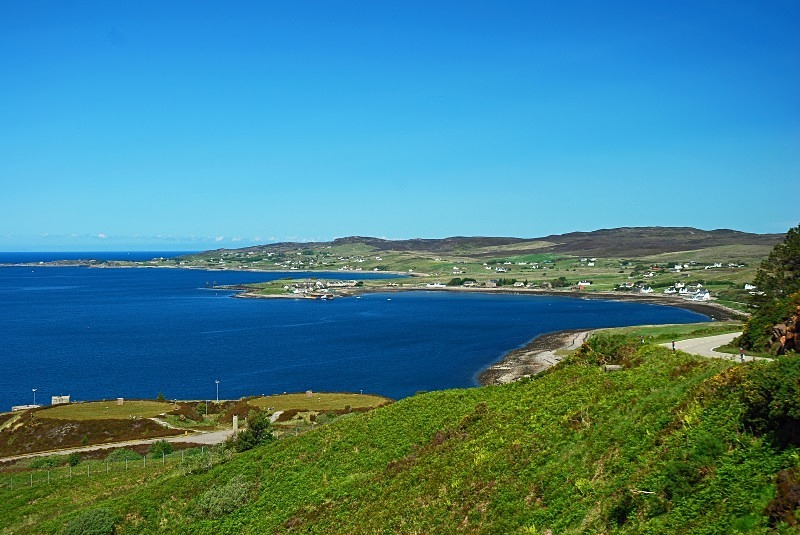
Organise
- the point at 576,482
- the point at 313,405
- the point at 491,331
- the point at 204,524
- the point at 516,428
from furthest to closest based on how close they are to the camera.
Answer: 1. the point at 491,331
2. the point at 313,405
3. the point at 204,524
4. the point at 516,428
5. the point at 576,482

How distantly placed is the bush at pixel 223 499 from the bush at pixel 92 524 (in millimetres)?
3558

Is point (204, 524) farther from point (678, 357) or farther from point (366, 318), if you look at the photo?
point (366, 318)

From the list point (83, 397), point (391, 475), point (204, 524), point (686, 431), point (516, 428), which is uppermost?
point (686, 431)

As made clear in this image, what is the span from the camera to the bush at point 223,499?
24219mm

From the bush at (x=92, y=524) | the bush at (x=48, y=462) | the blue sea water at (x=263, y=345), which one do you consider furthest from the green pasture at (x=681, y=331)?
the bush at (x=48, y=462)

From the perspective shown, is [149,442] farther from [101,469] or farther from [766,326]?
[766,326]

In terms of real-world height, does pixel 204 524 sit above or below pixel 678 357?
below

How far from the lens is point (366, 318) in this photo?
16800cm

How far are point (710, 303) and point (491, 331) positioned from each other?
76430 mm

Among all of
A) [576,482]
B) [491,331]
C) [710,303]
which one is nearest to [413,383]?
[491,331]

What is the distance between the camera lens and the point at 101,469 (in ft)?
135

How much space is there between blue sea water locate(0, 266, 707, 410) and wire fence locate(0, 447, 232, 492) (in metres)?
39.6

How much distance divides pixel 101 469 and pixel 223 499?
69.8ft

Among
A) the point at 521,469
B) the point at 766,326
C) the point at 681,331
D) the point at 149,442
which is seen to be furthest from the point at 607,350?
the point at 681,331
